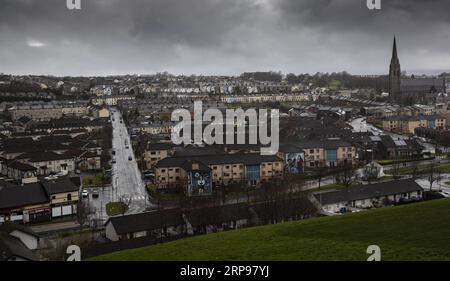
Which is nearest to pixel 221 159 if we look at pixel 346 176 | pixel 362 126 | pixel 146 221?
pixel 346 176

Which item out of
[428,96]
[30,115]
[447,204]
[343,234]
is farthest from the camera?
[428,96]

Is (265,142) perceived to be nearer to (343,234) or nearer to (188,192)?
(188,192)

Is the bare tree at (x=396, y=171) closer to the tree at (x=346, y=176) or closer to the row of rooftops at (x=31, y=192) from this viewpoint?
the tree at (x=346, y=176)

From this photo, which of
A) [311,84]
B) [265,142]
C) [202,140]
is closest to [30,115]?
[202,140]

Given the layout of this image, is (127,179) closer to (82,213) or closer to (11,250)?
(82,213)

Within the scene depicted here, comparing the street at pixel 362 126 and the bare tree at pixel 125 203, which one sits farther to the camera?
the street at pixel 362 126

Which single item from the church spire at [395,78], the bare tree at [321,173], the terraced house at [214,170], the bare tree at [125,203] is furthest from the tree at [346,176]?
the church spire at [395,78]
